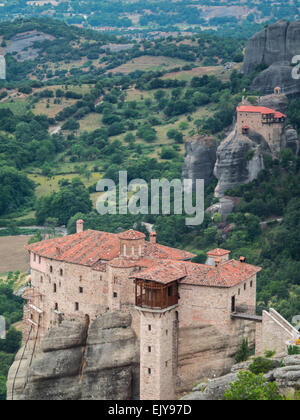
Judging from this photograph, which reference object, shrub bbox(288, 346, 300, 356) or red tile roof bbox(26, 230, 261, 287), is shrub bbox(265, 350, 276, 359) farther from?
red tile roof bbox(26, 230, 261, 287)

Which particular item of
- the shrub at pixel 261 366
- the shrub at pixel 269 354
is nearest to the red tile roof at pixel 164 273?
the shrub at pixel 269 354

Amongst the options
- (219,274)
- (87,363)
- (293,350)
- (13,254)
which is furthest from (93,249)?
(13,254)

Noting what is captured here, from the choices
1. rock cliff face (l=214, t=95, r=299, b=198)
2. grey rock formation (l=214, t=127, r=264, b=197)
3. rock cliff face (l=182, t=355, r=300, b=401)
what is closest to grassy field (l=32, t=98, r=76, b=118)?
rock cliff face (l=214, t=95, r=299, b=198)

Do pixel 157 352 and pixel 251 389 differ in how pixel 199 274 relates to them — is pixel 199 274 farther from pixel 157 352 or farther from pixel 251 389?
pixel 251 389

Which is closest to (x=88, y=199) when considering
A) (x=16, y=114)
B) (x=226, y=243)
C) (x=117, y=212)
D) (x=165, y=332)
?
(x=117, y=212)

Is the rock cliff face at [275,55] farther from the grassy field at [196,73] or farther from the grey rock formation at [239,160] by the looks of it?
the grassy field at [196,73]
